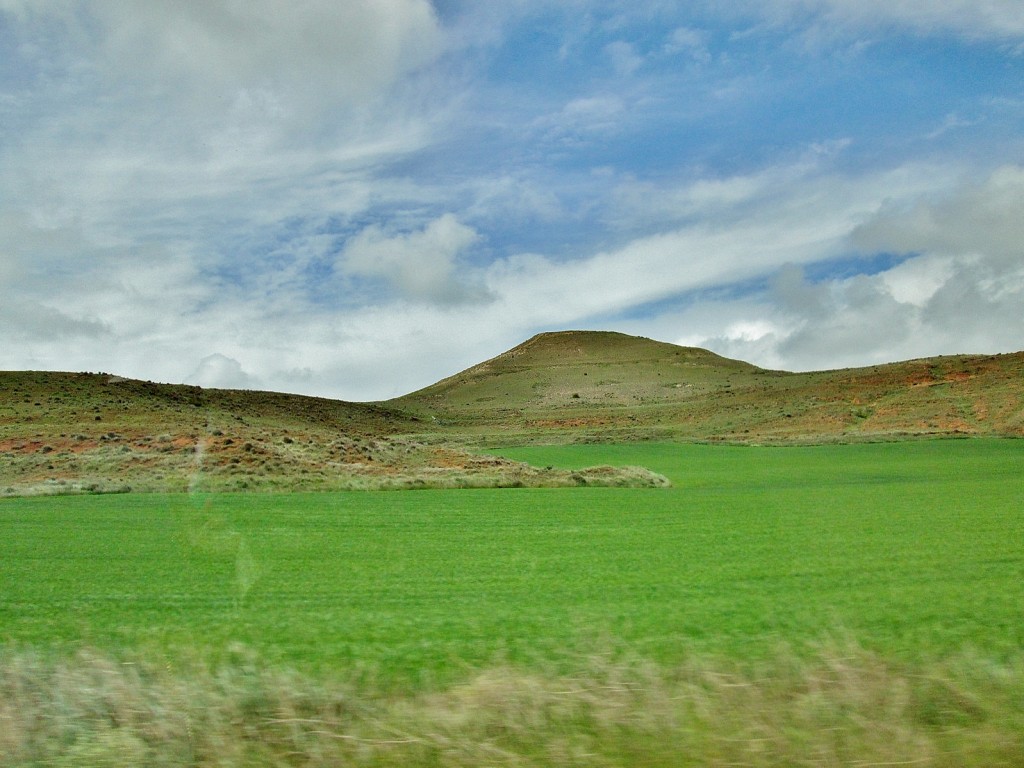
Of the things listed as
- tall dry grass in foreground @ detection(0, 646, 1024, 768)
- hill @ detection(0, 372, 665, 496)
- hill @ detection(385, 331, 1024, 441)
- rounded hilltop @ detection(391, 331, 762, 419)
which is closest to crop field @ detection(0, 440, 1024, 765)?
tall dry grass in foreground @ detection(0, 646, 1024, 768)

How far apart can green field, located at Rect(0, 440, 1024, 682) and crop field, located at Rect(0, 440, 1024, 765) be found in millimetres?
A: 46

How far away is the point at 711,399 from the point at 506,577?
81.4m

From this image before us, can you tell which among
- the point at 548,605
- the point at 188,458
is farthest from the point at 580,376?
the point at 548,605

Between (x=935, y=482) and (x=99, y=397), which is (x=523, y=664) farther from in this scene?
(x=99, y=397)

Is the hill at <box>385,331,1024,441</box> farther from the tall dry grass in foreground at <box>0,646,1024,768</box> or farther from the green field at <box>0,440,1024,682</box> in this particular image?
the tall dry grass in foreground at <box>0,646,1024,768</box>

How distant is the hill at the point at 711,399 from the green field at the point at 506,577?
1738 inches

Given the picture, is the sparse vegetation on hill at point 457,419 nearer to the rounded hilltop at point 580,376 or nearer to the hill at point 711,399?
the hill at point 711,399

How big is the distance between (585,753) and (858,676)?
230 centimetres

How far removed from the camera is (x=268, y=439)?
39.8 m

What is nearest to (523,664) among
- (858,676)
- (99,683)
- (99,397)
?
(858,676)

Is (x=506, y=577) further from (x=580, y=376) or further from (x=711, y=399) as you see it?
(x=580, y=376)

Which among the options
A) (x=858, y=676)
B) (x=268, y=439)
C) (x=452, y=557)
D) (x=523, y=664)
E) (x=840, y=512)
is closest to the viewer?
(x=858, y=676)

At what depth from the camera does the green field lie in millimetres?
7832

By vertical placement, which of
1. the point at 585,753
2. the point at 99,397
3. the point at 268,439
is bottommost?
the point at 585,753
